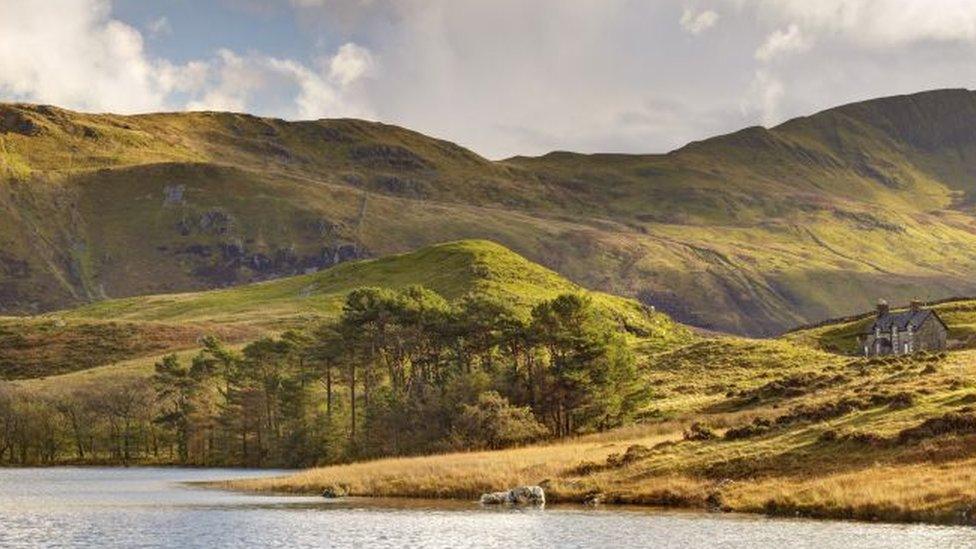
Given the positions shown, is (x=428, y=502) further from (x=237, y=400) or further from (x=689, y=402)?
(x=237, y=400)

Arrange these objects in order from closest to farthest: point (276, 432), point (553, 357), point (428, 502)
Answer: point (428, 502) → point (553, 357) → point (276, 432)

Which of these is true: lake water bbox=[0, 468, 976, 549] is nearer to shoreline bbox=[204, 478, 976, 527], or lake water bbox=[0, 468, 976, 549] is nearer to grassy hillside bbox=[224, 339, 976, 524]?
shoreline bbox=[204, 478, 976, 527]

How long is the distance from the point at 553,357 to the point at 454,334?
15.4 meters

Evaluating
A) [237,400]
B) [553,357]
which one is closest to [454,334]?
[553,357]

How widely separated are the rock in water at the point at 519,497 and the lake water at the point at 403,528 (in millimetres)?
1620

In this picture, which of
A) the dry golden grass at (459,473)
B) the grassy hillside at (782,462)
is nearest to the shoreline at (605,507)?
the grassy hillside at (782,462)

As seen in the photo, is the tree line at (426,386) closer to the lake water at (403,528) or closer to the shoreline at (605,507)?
the shoreline at (605,507)

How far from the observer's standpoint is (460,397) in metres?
131

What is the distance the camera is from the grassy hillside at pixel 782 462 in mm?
65312

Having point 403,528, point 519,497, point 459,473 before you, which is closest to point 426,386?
point 459,473

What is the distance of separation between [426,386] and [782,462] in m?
72.4

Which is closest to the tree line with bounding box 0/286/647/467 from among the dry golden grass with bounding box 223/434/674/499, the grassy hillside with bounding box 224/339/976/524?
the grassy hillside with bounding box 224/339/976/524

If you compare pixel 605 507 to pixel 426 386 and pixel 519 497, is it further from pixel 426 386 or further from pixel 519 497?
pixel 426 386

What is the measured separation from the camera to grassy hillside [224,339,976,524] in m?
65.3
